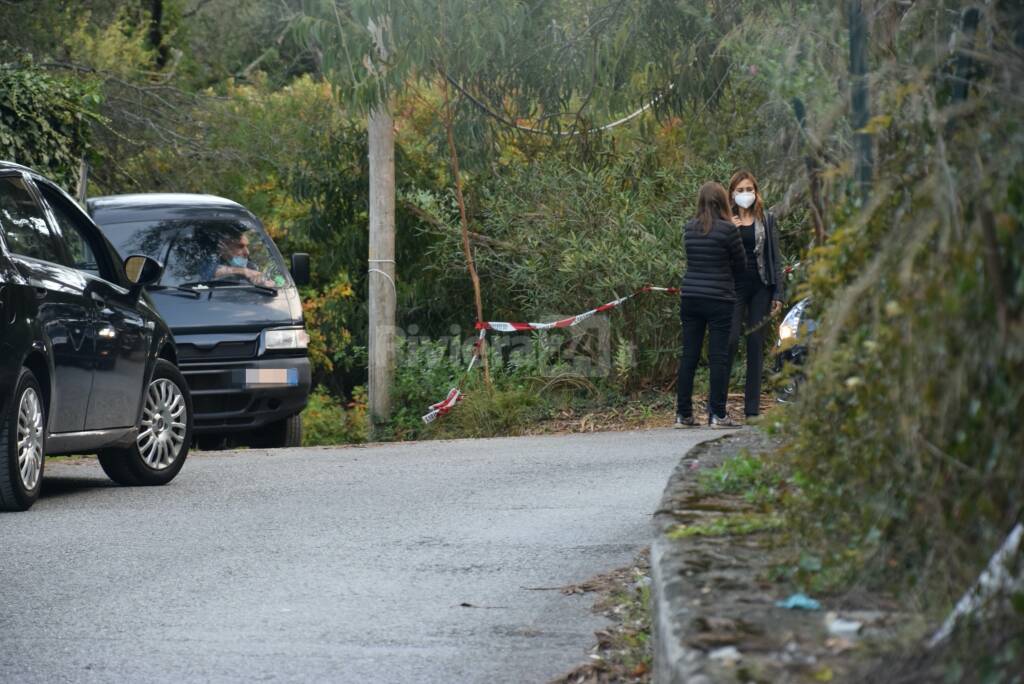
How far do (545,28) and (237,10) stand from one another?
23.3 m

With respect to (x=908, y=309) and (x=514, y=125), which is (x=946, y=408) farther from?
(x=514, y=125)

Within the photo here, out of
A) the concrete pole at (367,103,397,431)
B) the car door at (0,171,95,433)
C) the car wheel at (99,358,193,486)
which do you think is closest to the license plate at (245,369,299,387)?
the concrete pole at (367,103,397,431)

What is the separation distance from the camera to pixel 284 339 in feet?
46.6

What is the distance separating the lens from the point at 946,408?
3.17 meters

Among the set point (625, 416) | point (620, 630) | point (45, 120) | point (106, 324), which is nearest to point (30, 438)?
point (106, 324)

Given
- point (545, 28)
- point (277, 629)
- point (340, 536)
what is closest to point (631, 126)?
point (545, 28)

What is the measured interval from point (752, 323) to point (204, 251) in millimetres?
4829

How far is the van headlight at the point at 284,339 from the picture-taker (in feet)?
46.4

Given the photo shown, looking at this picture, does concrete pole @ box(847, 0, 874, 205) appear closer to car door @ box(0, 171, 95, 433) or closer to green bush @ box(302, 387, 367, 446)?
car door @ box(0, 171, 95, 433)

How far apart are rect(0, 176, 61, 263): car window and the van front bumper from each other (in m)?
4.30

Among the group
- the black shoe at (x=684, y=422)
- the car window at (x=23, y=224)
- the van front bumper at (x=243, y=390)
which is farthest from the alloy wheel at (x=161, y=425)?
the black shoe at (x=684, y=422)

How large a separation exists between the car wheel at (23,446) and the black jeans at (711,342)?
18.7 ft

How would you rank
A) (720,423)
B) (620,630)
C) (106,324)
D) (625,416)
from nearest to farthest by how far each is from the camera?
(620,630), (106,324), (720,423), (625,416)

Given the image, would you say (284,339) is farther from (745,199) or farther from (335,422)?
(335,422)
